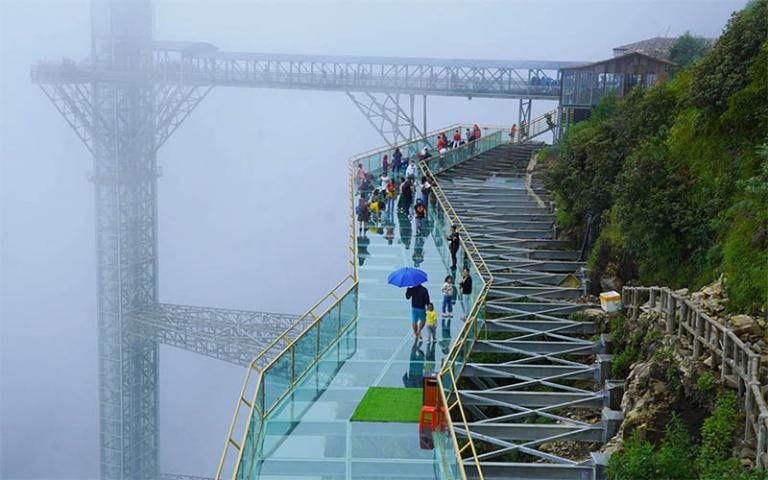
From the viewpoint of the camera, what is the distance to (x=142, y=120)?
42.1 m

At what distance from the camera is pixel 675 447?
489 inches

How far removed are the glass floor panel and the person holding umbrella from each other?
35 cm

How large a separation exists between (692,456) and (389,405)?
454 cm

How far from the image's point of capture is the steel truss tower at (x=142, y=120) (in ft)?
127

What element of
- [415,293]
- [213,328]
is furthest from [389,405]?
[213,328]

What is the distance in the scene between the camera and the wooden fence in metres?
11.3

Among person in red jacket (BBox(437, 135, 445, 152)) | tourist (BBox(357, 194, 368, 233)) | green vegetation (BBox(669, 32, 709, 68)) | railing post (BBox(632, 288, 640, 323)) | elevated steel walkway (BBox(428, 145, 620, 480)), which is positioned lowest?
elevated steel walkway (BBox(428, 145, 620, 480))

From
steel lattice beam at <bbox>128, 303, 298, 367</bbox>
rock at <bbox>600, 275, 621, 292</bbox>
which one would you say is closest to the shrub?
rock at <bbox>600, 275, 621, 292</bbox>

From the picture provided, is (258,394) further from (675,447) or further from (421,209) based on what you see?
(421,209)

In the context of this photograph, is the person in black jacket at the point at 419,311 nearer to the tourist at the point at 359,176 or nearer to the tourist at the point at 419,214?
the tourist at the point at 419,214

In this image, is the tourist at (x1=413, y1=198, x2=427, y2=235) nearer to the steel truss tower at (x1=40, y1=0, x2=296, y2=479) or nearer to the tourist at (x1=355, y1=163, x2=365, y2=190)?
the tourist at (x1=355, y1=163, x2=365, y2=190)

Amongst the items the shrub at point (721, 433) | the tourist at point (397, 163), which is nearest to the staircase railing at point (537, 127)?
the tourist at point (397, 163)

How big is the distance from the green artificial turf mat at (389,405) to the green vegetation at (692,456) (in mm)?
3126

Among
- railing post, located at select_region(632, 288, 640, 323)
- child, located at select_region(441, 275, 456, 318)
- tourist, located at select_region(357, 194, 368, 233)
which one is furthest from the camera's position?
tourist, located at select_region(357, 194, 368, 233)
